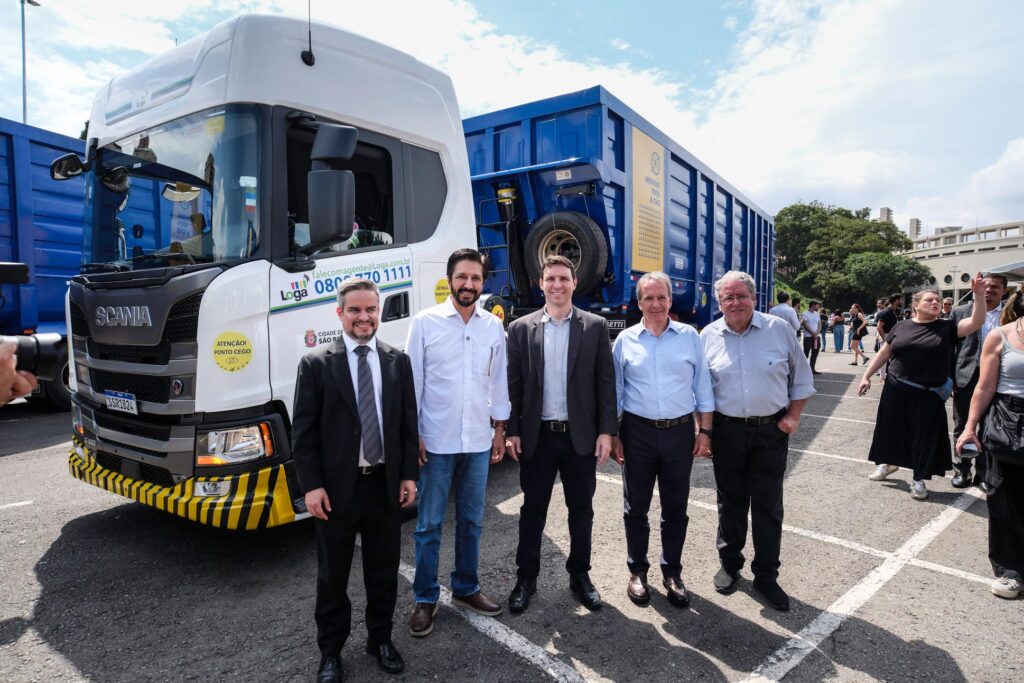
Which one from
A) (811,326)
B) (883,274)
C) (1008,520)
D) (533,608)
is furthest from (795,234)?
(533,608)

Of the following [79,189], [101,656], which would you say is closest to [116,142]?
[101,656]

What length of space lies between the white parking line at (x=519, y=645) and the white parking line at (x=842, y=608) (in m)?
0.75

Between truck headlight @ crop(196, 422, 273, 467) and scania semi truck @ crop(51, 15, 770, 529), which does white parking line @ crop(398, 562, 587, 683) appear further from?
truck headlight @ crop(196, 422, 273, 467)

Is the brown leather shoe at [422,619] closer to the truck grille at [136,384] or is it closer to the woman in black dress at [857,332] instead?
the truck grille at [136,384]

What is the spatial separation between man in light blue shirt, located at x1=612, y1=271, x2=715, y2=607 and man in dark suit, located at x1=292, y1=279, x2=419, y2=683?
1209 millimetres

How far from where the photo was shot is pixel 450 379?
2.74 meters

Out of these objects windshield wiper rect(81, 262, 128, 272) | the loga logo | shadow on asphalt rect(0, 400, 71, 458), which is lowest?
shadow on asphalt rect(0, 400, 71, 458)

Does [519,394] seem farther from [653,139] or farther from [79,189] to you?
[79,189]

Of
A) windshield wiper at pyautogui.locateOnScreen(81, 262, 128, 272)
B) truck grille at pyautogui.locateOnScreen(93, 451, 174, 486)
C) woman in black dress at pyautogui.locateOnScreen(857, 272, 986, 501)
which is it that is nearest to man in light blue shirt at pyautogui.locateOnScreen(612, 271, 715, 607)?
woman in black dress at pyautogui.locateOnScreen(857, 272, 986, 501)

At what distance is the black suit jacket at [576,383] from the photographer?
9.46 feet

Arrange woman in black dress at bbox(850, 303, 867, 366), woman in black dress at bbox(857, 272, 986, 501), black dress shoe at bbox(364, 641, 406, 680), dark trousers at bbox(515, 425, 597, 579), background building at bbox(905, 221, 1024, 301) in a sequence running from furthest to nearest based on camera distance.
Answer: background building at bbox(905, 221, 1024, 301)
woman in black dress at bbox(850, 303, 867, 366)
woman in black dress at bbox(857, 272, 986, 501)
dark trousers at bbox(515, 425, 597, 579)
black dress shoe at bbox(364, 641, 406, 680)

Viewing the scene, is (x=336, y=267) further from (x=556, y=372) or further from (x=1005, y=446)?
(x=1005, y=446)

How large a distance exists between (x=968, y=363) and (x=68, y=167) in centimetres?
723

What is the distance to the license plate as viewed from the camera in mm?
3191
